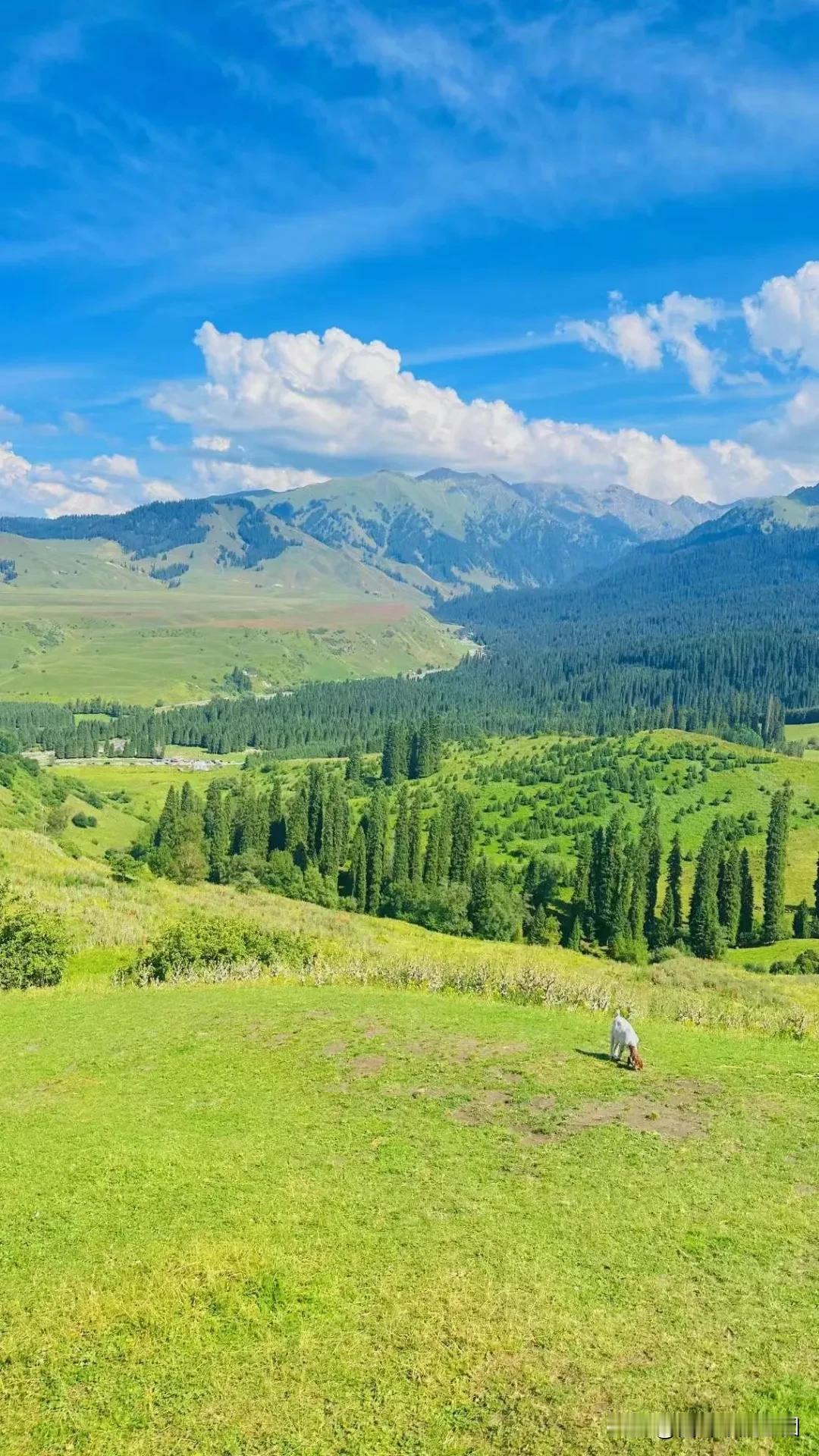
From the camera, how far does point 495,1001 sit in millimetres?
37312

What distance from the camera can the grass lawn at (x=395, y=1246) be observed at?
1184cm

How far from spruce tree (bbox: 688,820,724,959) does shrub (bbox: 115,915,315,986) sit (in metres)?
77.5

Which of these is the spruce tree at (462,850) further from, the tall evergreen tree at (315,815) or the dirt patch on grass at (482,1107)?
the dirt patch on grass at (482,1107)

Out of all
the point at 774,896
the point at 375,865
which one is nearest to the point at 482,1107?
the point at 375,865

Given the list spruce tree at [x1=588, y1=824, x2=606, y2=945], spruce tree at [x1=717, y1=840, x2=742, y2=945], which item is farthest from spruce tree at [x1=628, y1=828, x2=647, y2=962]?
spruce tree at [x1=717, y1=840, x2=742, y2=945]

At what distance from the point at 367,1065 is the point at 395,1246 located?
394 inches

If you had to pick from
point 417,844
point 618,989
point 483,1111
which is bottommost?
point 417,844

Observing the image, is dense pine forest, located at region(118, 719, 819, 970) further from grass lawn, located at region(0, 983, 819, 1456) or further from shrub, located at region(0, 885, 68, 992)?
grass lawn, located at region(0, 983, 819, 1456)

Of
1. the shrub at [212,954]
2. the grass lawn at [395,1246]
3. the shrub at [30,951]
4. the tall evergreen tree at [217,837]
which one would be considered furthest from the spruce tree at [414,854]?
the grass lawn at [395,1246]

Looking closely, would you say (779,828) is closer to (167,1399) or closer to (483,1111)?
(483,1111)

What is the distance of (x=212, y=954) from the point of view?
4162cm

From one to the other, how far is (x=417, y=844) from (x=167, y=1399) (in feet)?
373

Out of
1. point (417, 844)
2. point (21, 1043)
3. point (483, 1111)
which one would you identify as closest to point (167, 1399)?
point (483, 1111)

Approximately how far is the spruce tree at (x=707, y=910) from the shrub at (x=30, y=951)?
86760 millimetres
